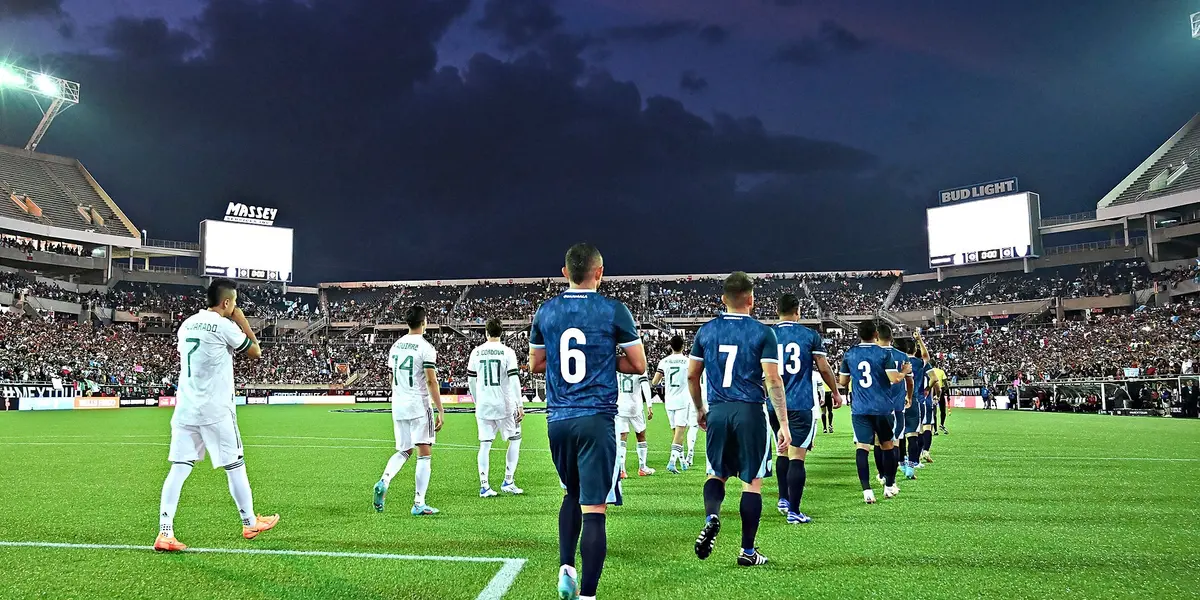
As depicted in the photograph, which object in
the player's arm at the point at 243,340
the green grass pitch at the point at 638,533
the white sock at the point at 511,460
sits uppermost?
the player's arm at the point at 243,340

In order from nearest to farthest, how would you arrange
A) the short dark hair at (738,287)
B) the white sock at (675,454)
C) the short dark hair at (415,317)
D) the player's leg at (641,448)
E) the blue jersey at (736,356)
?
1. the blue jersey at (736,356)
2. the short dark hair at (738,287)
3. the short dark hair at (415,317)
4. the player's leg at (641,448)
5. the white sock at (675,454)

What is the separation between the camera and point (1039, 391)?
130 ft

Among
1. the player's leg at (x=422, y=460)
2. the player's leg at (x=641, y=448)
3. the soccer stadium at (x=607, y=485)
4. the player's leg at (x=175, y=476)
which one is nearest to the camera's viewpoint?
the soccer stadium at (x=607, y=485)

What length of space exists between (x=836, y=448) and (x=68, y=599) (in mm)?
15157

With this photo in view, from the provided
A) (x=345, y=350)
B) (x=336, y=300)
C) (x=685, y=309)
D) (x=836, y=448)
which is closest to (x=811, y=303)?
(x=685, y=309)

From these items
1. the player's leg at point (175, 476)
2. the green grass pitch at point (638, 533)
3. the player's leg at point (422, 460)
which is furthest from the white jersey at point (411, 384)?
the player's leg at point (175, 476)

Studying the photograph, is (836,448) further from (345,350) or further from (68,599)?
(345,350)

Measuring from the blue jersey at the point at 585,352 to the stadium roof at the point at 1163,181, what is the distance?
198ft

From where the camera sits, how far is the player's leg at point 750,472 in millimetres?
6035

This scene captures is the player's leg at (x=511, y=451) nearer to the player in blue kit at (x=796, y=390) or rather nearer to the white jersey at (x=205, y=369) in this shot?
the player in blue kit at (x=796, y=390)

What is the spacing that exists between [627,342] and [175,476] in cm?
446

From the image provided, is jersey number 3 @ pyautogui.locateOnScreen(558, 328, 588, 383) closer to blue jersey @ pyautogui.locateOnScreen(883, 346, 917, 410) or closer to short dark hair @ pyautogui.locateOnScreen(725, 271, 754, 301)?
short dark hair @ pyautogui.locateOnScreen(725, 271, 754, 301)

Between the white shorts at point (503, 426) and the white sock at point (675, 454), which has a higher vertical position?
the white shorts at point (503, 426)

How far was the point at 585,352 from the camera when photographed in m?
4.93
